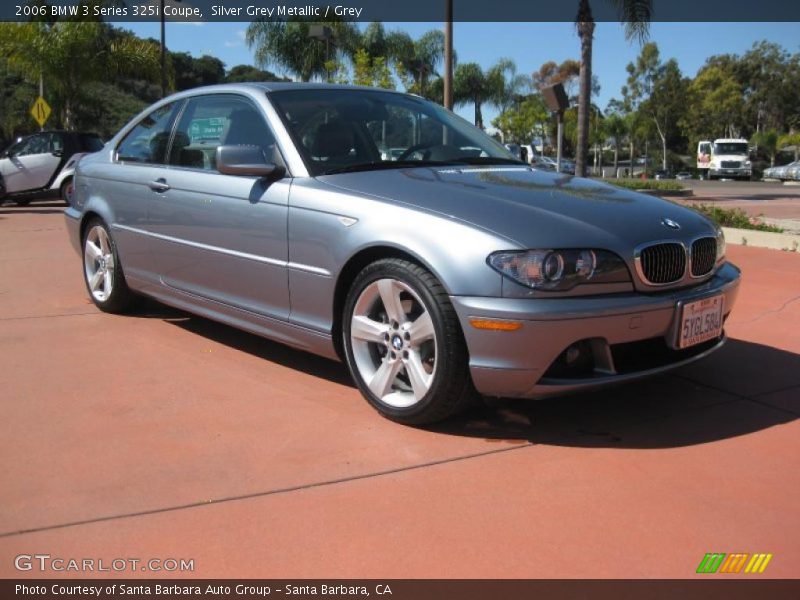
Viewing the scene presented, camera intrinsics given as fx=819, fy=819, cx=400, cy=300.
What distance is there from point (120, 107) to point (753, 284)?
44.2 meters

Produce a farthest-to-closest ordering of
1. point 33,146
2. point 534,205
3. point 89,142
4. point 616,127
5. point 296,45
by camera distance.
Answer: point 616,127
point 296,45
point 89,142
point 33,146
point 534,205

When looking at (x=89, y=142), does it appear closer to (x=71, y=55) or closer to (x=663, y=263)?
(x=71, y=55)

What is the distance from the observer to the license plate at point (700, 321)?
3543mm

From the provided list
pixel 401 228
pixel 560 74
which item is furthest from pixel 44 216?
pixel 560 74

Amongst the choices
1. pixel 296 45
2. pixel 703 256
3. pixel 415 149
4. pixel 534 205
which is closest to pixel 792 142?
pixel 296 45

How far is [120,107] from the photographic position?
45.7m

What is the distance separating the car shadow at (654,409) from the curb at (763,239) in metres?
4.45

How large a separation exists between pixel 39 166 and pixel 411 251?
15437 millimetres

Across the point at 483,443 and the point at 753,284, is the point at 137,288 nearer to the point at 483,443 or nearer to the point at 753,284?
the point at 483,443

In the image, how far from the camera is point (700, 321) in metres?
3.66

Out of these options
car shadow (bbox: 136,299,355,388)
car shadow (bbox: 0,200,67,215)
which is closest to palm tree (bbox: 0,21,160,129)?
car shadow (bbox: 0,200,67,215)

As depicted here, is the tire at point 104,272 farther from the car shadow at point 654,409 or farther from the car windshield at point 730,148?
the car windshield at point 730,148

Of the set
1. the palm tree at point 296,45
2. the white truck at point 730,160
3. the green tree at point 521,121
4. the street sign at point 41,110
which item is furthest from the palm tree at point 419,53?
the street sign at point 41,110

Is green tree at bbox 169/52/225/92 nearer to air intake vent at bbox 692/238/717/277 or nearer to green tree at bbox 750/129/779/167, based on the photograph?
green tree at bbox 750/129/779/167
